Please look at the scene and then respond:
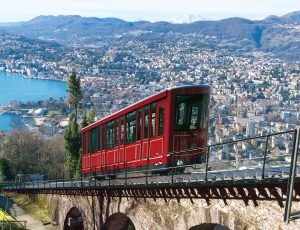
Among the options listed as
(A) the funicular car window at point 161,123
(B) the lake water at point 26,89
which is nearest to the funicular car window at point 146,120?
(A) the funicular car window at point 161,123

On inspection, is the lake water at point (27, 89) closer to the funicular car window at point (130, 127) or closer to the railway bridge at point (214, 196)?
the funicular car window at point (130, 127)

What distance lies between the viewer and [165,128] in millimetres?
12141

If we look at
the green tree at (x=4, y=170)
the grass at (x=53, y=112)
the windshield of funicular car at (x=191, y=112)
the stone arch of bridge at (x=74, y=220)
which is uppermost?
the windshield of funicular car at (x=191, y=112)

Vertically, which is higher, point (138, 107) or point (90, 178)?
point (138, 107)

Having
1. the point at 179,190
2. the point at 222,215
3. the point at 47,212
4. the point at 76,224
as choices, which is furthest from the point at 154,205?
the point at 47,212

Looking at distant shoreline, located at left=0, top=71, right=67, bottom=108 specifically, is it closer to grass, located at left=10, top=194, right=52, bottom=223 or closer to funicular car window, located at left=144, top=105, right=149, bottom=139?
grass, located at left=10, top=194, right=52, bottom=223

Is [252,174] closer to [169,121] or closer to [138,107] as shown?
[169,121]

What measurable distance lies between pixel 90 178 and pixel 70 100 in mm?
24215

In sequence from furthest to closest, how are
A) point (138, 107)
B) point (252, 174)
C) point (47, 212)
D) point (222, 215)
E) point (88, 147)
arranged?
point (47, 212)
point (88, 147)
point (138, 107)
point (222, 215)
point (252, 174)

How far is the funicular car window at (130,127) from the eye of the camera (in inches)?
529

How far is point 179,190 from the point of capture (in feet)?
32.4

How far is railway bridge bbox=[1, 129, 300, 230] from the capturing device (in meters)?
6.92

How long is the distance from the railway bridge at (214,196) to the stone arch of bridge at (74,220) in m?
3.61

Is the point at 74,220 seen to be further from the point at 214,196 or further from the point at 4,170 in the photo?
the point at 4,170
